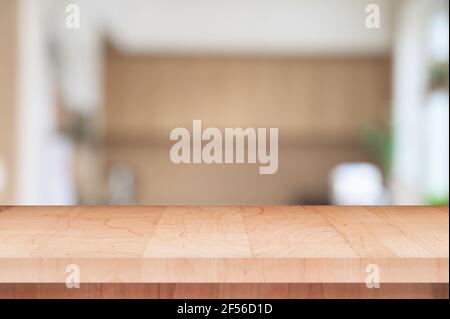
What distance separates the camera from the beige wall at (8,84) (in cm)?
306

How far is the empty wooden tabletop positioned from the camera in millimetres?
600

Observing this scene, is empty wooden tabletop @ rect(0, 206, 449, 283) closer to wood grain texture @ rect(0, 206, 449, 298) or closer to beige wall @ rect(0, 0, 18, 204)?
wood grain texture @ rect(0, 206, 449, 298)

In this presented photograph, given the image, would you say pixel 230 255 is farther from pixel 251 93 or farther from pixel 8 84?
pixel 251 93

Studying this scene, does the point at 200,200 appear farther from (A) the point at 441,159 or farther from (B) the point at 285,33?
(A) the point at 441,159

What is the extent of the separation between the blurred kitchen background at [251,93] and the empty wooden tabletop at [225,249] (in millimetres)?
4141

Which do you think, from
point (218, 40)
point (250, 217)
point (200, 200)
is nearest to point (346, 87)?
point (218, 40)

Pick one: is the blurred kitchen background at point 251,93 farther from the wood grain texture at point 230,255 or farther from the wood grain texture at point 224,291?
the wood grain texture at point 224,291

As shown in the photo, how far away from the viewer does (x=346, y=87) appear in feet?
17.8

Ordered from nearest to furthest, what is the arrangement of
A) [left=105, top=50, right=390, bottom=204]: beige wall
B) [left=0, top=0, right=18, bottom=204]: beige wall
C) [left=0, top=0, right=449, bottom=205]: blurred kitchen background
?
[left=0, top=0, right=18, bottom=204]: beige wall < [left=0, top=0, right=449, bottom=205]: blurred kitchen background < [left=105, top=50, right=390, bottom=204]: beige wall

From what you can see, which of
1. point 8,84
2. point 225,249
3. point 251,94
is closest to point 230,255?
point 225,249

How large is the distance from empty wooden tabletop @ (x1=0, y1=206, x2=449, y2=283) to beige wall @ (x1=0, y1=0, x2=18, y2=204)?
2367 millimetres

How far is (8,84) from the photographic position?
308cm

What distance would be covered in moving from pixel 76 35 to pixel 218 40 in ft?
4.01

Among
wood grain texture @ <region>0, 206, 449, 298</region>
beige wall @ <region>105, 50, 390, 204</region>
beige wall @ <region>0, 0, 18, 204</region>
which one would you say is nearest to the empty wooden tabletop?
wood grain texture @ <region>0, 206, 449, 298</region>
